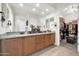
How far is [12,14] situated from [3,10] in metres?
0.23

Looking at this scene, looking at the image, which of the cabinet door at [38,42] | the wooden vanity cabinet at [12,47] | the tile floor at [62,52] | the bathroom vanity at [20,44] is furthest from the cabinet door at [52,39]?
the wooden vanity cabinet at [12,47]

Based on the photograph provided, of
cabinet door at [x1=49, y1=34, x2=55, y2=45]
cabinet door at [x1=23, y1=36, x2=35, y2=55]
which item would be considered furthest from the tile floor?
cabinet door at [x1=49, y1=34, x2=55, y2=45]

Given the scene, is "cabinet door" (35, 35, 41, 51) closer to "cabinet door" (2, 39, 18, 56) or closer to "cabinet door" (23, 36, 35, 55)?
"cabinet door" (23, 36, 35, 55)

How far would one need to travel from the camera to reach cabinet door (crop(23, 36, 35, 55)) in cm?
320

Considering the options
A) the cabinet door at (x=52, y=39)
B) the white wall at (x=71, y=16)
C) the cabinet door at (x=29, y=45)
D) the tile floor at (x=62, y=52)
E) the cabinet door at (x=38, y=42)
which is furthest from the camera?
the cabinet door at (x=52, y=39)

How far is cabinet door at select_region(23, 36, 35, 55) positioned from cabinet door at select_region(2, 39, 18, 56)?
16.5 inches

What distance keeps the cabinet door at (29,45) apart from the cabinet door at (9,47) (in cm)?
42

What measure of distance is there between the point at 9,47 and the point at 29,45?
2.78ft

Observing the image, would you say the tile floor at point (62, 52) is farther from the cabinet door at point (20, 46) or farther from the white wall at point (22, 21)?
the white wall at point (22, 21)

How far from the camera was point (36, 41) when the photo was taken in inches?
147

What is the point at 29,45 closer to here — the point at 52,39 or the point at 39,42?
the point at 39,42

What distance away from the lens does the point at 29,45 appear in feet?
11.1

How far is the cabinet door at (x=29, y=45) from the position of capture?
10.5 feet

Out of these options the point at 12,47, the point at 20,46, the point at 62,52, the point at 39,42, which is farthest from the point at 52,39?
the point at 12,47
